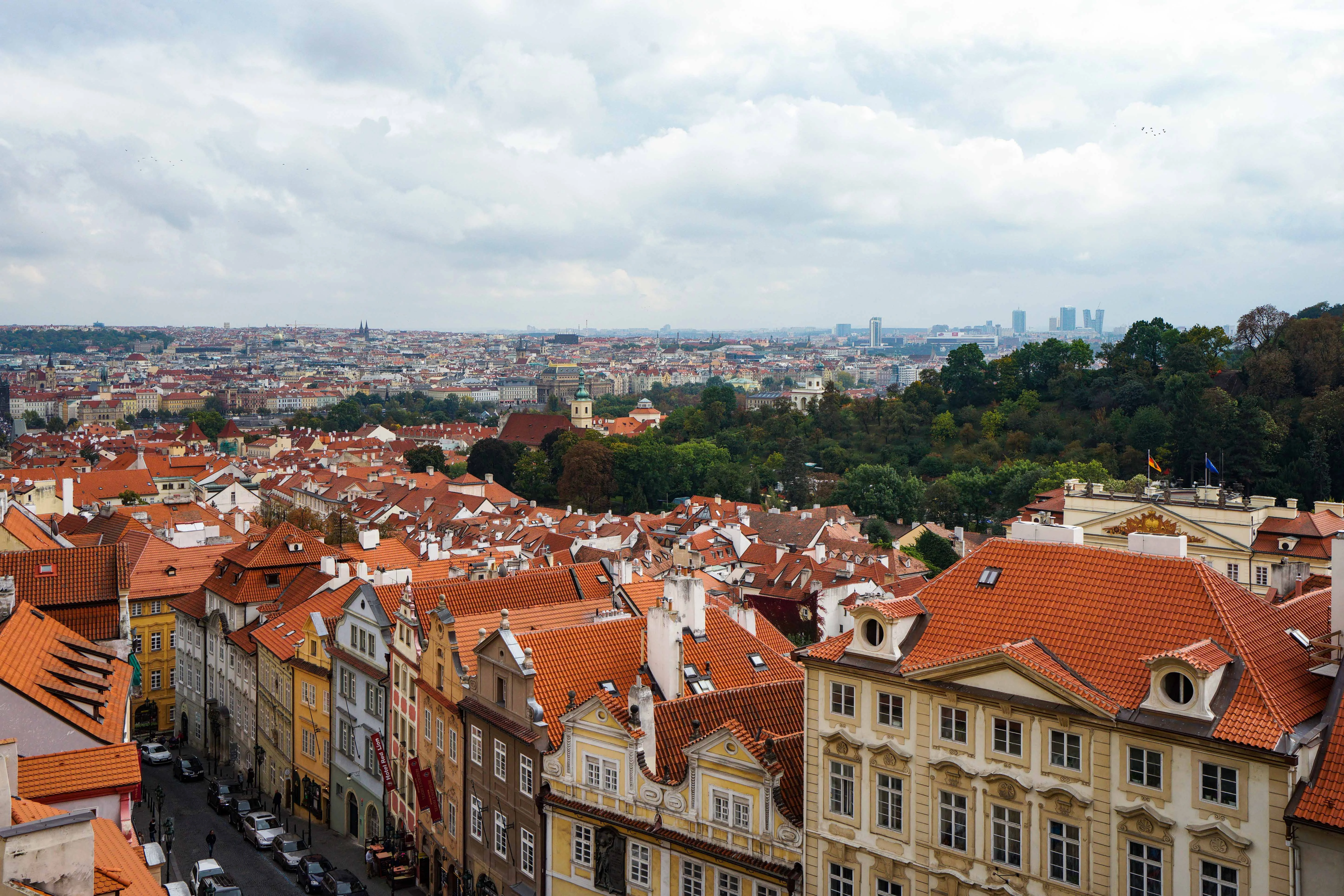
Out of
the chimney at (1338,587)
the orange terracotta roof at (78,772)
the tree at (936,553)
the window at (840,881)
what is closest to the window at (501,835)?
the window at (840,881)

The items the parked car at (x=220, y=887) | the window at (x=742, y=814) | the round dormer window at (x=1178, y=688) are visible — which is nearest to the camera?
the round dormer window at (x=1178, y=688)

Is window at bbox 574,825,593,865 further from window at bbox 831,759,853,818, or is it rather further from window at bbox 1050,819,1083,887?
window at bbox 1050,819,1083,887

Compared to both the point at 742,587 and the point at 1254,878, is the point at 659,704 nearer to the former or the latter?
the point at 1254,878

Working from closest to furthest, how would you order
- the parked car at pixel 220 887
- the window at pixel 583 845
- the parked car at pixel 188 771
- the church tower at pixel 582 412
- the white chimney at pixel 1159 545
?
1. the white chimney at pixel 1159 545
2. the window at pixel 583 845
3. the parked car at pixel 220 887
4. the parked car at pixel 188 771
5. the church tower at pixel 582 412

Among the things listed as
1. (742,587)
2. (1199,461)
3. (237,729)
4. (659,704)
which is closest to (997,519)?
(1199,461)

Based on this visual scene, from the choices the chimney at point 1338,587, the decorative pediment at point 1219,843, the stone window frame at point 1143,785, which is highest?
the chimney at point 1338,587

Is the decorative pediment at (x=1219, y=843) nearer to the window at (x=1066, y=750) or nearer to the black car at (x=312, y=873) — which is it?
the window at (x=1066, y=750)

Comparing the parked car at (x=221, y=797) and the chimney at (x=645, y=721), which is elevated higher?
the chimney at (x=645, y=721)
